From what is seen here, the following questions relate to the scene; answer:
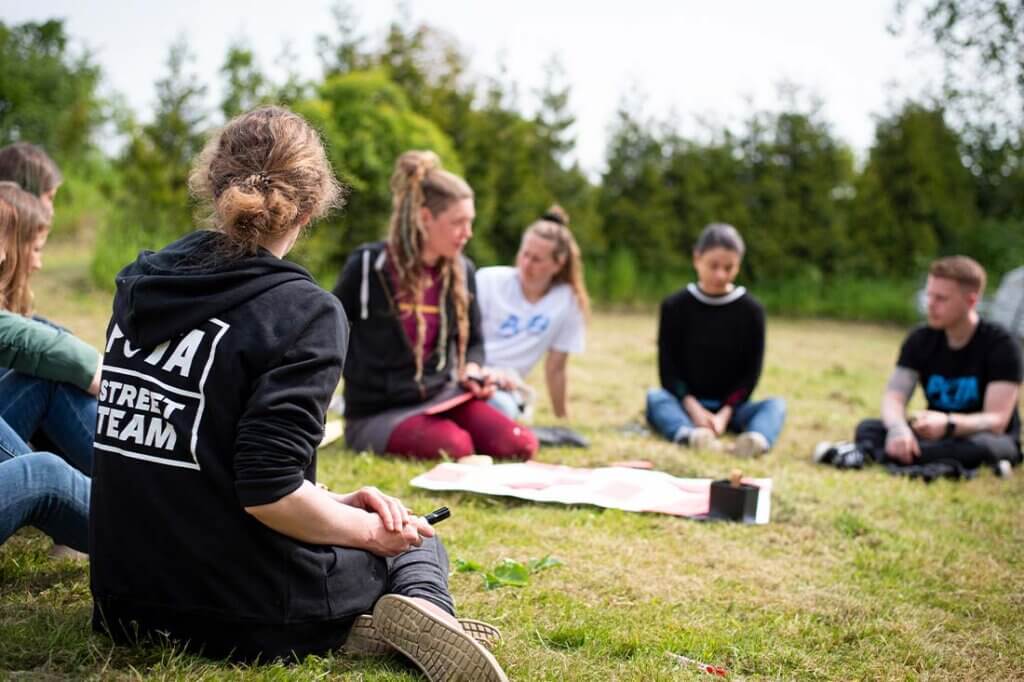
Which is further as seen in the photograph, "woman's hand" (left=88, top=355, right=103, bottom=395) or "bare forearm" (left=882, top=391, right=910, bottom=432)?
"bare forearm" (left=882, top=391, right=910, bottom=432)

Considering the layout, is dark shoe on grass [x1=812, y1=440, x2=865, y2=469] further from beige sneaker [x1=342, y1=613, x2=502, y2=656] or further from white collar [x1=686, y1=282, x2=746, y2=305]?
beige sneaker [x1=342, y1=613, x2=502, y2=656]

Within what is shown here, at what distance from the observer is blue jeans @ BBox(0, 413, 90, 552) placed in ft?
8.07

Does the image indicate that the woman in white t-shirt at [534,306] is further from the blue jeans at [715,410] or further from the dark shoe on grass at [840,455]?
the dark shoe on grass at [840,455]

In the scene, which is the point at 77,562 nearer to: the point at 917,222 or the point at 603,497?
the point at 603,497

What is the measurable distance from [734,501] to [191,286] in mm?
2539

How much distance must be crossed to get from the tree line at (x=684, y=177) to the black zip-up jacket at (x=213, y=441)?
1076cm

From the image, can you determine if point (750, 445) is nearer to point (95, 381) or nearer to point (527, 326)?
point (527, 326)

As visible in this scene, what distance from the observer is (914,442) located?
5133 millimetres

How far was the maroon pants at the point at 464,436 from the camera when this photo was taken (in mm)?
4754

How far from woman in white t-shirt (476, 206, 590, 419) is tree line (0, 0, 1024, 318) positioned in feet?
22.6

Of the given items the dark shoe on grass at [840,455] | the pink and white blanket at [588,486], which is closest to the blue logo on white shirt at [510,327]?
the pink and white blanket at [588,486]

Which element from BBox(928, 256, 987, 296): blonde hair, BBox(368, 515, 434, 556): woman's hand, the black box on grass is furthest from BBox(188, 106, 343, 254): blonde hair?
BBox(928, 256, 987, 296): blonde hair

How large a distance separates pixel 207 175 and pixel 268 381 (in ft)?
1.77

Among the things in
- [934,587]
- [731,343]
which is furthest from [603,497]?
[731,343]
